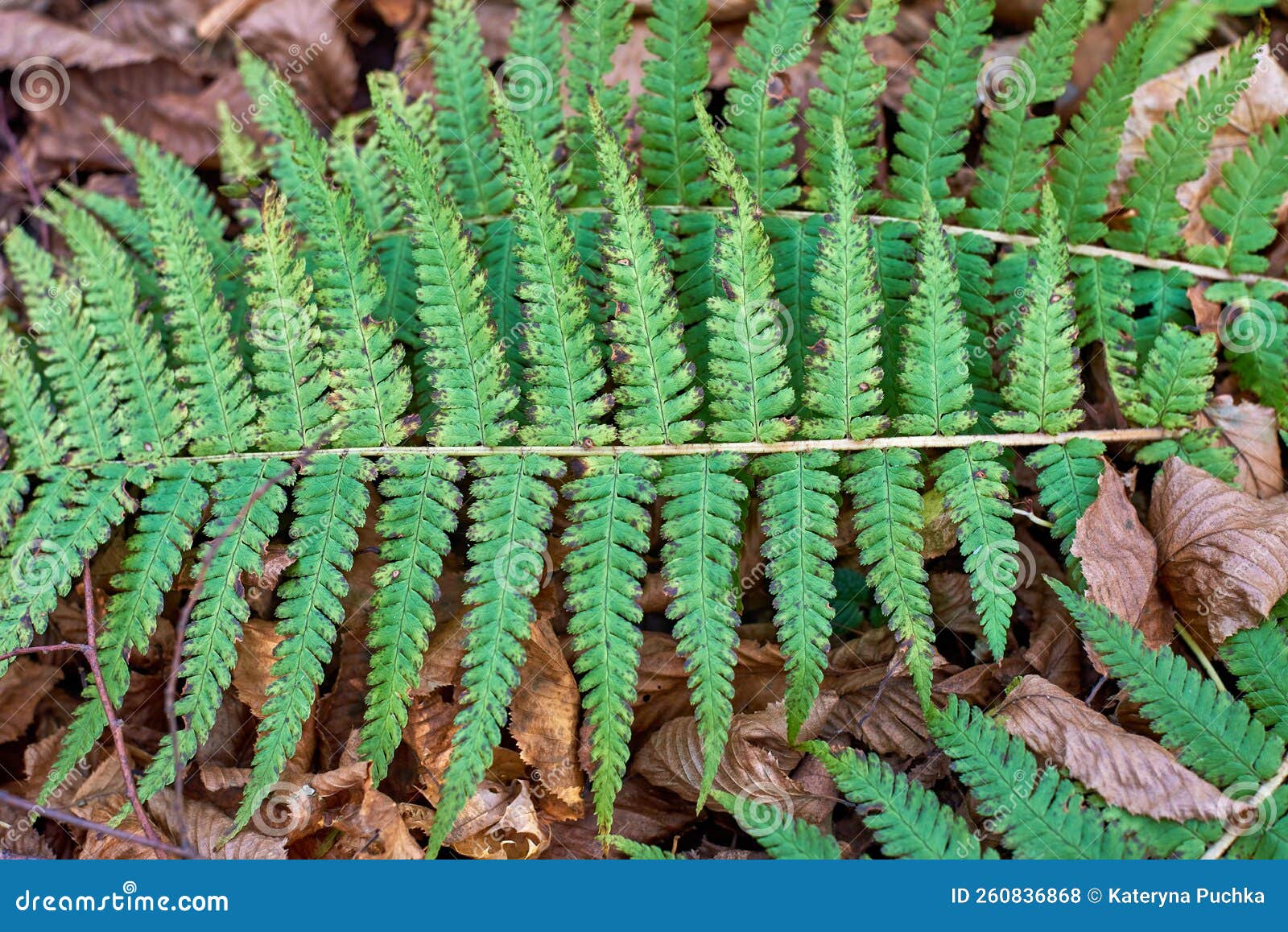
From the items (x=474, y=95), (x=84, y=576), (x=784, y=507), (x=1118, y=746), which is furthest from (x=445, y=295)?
(x=1118, y=746)

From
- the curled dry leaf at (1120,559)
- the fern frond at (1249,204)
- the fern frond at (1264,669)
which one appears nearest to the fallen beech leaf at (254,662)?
the curled dry leaf at (1120,559)

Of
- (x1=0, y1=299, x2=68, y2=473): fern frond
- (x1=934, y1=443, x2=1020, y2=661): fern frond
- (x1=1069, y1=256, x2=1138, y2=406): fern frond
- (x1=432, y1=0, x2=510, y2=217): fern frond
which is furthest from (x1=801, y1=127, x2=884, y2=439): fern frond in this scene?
(x1=0, y1=299, x2=68, y2=473): fern frond

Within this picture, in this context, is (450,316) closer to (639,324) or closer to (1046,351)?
(639,324)

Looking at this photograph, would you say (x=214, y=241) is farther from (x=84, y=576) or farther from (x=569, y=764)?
(x=569, y=764)

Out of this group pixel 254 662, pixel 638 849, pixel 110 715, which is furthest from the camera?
pixel 254 662

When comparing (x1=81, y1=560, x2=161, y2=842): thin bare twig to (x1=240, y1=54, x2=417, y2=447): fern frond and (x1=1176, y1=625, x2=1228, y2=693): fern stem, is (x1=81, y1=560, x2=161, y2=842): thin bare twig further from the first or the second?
(x1=1176, y1=625, x2=1228, y2=693): fern stem

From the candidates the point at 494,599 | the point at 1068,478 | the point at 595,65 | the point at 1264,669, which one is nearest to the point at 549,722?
the point at 494,599

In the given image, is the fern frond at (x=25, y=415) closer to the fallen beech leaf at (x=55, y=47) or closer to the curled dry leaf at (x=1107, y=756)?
the fallen beech leaf at (x=55, y=47)
